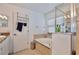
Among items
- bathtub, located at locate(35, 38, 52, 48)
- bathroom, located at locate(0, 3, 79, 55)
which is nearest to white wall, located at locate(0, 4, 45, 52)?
bathroom, located at locate(0, 3, 79, 55)

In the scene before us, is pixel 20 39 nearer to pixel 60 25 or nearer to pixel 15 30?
pixel 15 30

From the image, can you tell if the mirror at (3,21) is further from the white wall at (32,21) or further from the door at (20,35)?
the door at (20,35)

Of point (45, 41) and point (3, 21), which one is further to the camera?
point (3, 21)

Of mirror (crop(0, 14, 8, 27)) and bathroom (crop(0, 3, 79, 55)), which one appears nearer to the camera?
bathroom (crop(0, 3, 79, 55))

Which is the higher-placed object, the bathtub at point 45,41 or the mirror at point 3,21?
the mirror at point 3,21

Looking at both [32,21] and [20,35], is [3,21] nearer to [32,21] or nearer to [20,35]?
[20,35]

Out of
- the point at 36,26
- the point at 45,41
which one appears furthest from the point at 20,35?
the point at 45,41

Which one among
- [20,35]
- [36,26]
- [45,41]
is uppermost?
[36,26]

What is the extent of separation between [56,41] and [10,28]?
0.84 meters

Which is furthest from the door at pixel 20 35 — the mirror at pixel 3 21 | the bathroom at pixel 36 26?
the mirror at pixel 3 21

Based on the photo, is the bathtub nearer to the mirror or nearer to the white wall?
the white wall

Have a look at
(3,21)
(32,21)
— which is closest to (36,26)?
(32,21)

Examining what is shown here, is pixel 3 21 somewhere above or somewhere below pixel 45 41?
above

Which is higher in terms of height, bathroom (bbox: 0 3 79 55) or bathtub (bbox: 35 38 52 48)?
bathroom (bbox: 0 3 79 55)
